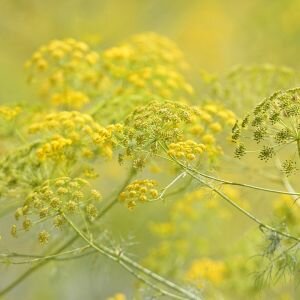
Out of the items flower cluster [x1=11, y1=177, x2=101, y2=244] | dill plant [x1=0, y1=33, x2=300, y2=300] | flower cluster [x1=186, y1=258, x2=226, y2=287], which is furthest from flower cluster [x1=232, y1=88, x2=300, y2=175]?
flower cluster [x1=186, y1=258, x2=226, y2=287]

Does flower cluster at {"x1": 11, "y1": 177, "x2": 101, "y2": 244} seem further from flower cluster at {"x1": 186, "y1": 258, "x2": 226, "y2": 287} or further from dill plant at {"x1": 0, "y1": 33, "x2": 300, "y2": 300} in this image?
flower cluster at {"x1": 186, "y1": 258, "x2": 226, "y2": 287}

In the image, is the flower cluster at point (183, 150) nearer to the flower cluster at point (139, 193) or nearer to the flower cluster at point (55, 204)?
the flower cluster at point (139, 193)

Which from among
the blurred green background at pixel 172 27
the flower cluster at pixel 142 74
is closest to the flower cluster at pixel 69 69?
the flower cluster at pixel 142 74

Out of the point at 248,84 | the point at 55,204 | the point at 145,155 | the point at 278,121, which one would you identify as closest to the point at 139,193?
the point at 145,155

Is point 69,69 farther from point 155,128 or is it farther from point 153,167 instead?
point 155,128


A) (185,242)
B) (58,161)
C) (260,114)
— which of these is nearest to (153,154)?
(260,114)

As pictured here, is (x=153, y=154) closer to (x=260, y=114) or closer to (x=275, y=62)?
(x=260, y=114)
